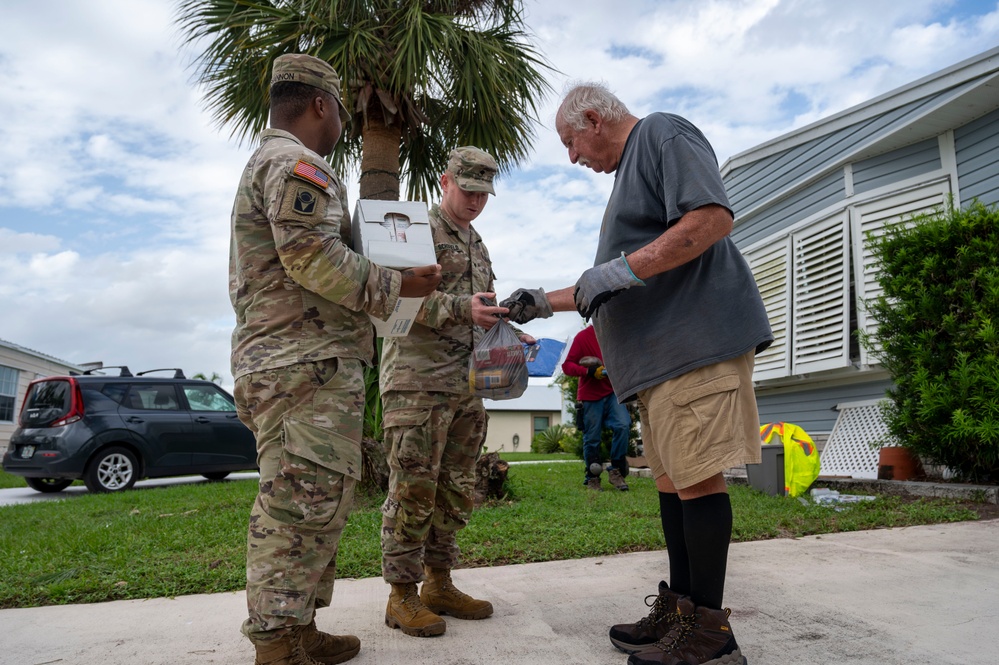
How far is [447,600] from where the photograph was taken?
2.63 m

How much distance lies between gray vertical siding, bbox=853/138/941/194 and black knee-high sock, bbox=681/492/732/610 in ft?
20.2

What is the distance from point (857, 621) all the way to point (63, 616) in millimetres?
3041

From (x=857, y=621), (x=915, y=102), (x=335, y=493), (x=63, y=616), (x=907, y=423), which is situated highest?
(x=915, y=102)

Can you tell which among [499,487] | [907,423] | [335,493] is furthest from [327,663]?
[907,423]

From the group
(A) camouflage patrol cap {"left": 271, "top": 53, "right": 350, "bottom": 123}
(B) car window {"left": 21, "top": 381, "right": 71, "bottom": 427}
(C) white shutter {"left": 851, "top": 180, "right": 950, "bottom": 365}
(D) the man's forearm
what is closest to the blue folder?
(D) the man's forearm

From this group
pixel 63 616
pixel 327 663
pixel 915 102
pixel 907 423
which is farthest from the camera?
pixel 915 102

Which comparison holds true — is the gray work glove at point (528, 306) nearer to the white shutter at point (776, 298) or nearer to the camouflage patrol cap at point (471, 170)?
the camouflage patrol cap at point (471, 170)

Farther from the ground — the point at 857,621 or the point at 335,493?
the point at 335,493

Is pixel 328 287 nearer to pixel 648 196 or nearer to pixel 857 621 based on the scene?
pixel 648 196

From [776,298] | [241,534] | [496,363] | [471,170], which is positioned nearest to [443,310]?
[496,363]

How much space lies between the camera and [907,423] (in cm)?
523

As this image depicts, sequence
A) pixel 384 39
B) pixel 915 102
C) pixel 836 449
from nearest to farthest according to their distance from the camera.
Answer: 1. pixel 915 102
2. pixel 836 449
3. pixel 384 39

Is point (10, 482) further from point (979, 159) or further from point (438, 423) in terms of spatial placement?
point (979, 159)

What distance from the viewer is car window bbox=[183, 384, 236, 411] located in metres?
9.78
